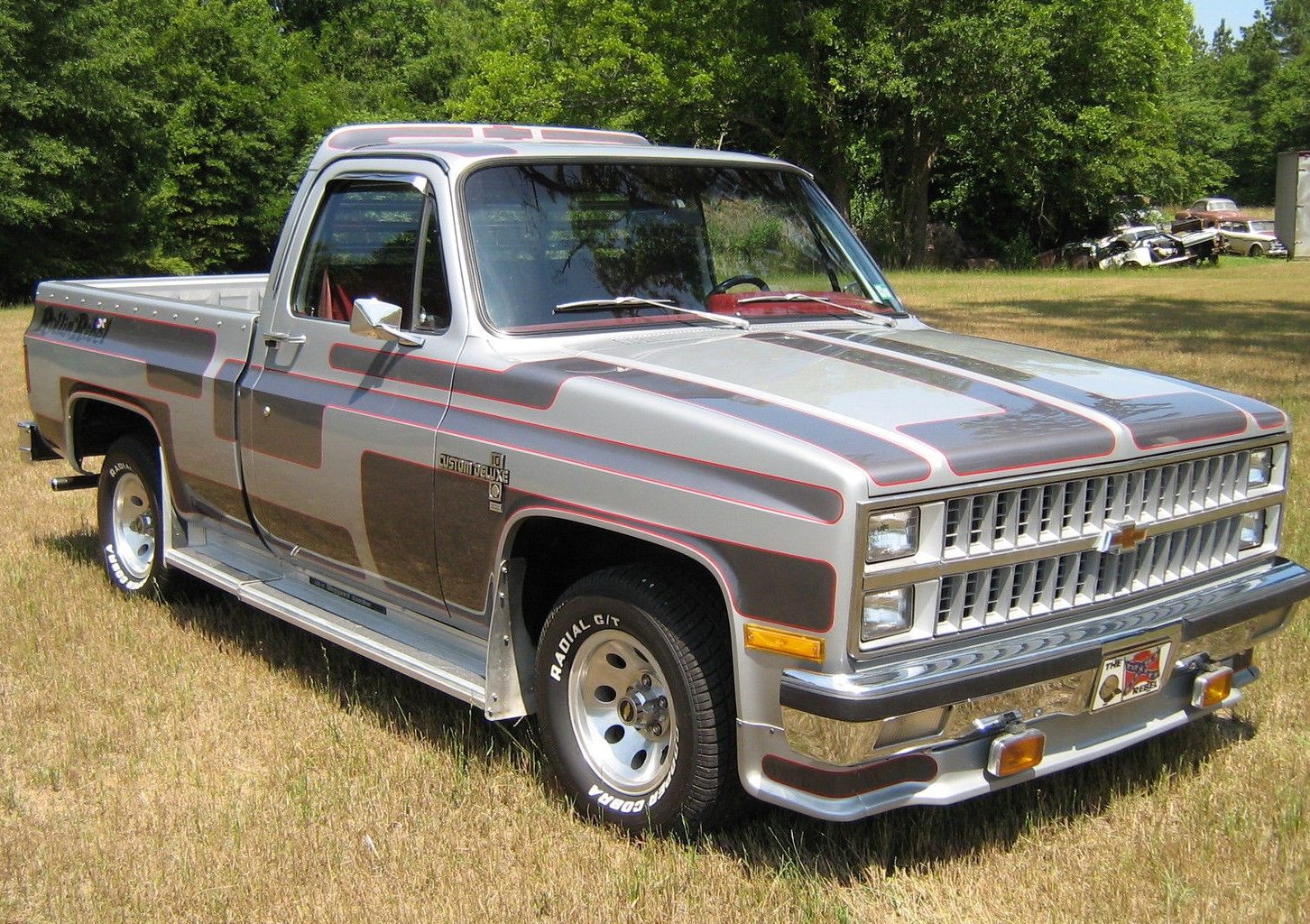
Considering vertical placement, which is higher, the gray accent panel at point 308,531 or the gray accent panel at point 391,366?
the gray accent panel at point 391,366

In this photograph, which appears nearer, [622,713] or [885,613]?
[885,613]

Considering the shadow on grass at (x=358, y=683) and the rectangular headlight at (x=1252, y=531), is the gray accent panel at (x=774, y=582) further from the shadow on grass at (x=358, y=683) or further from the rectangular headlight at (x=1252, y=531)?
the rectangular headlight at (x=1252, y=531)

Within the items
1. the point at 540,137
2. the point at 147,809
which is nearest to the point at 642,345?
the point at 540,137

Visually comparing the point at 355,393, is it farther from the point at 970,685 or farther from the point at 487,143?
the point at 970,685

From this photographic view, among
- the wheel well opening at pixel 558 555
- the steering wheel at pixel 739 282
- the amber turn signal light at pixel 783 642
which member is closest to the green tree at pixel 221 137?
the steering wheel at pixel 739 282

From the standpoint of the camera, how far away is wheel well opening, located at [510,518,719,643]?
421cm

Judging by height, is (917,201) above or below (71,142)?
below

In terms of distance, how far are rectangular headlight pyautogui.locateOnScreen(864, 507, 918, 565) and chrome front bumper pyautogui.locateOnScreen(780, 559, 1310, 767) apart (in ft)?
0.88

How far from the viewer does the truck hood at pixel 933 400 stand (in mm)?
3574

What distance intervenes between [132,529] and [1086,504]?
15.5ft

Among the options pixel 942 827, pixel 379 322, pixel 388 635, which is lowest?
pixel 942 827

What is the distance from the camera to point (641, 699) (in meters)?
3.99

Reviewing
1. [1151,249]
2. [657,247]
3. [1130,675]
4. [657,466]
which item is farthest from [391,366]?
[1151,249]

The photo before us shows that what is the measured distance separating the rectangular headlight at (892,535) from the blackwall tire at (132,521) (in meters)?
3.95
